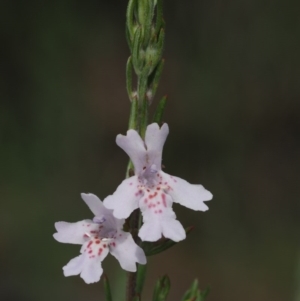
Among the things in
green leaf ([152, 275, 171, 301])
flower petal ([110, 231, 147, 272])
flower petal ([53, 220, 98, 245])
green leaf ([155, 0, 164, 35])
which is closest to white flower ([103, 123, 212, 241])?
flower petal ([110, 231, 147, 272])

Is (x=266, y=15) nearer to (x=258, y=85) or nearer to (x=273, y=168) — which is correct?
(x=258, y=85)

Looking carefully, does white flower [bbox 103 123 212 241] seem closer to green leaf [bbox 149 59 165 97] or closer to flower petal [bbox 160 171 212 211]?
flower petal [bbox 160 171 212 211]

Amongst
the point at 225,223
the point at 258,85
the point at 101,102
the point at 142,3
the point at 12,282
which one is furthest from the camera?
the point at 101,102

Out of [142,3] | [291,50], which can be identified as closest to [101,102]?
[291,50]

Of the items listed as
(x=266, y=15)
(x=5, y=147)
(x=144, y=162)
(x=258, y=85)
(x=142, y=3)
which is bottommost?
(x=144, y=162)

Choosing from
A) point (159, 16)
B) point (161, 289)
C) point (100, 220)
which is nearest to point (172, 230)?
point (100, 220)

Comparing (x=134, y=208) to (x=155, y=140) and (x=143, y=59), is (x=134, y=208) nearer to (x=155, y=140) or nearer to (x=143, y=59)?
(x=155, y=140)
